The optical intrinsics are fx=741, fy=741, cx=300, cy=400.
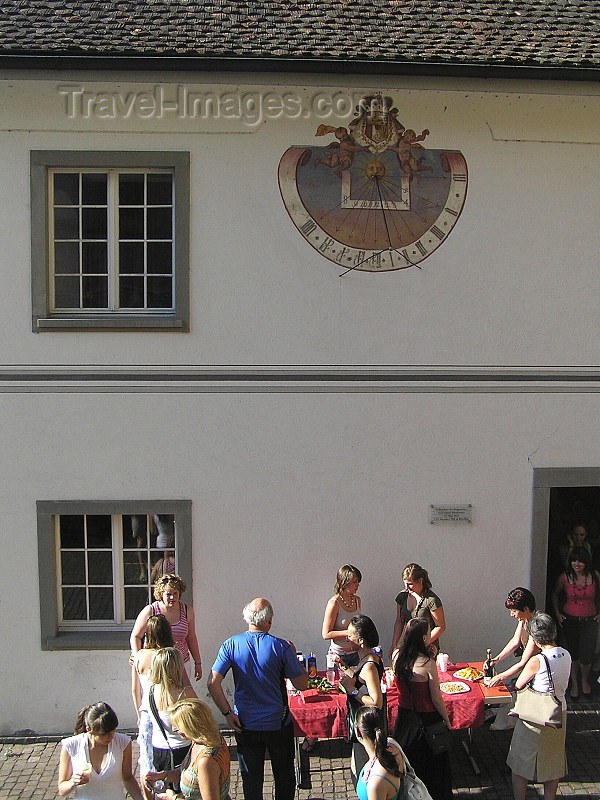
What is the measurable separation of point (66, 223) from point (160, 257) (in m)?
0.97

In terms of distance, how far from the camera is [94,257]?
7.34 meters

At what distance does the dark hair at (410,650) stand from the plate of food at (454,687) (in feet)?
3.44

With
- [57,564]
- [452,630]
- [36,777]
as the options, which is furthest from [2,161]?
[452,630]

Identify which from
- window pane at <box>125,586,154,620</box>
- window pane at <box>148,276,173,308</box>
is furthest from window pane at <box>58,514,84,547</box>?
window pane at <box>148,276,173,308</box>

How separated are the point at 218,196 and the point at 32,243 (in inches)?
72.4

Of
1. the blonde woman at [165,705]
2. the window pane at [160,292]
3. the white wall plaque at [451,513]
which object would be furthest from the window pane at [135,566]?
the white wall plaque at [451,513]

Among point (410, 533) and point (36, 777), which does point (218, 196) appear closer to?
point (410, 533)

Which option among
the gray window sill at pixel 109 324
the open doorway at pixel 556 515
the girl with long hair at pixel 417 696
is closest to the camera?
the girl with long hair at pixel 417 696

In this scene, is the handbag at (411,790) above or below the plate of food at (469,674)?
above

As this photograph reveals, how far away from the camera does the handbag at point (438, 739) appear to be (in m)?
5.40

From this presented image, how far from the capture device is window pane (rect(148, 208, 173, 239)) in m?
7.31

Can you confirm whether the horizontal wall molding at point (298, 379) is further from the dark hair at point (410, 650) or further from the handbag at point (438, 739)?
the handbag at point (438, 739)

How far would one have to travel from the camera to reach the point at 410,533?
7473 millimetres

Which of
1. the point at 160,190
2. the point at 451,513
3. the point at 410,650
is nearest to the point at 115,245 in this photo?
the point at 160,190
